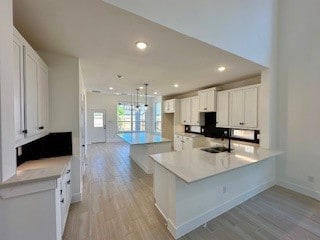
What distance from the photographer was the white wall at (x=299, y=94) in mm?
3035

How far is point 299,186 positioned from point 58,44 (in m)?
5.06

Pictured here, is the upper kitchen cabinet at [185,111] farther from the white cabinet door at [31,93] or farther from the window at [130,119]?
the white cabinet door at [31,93]

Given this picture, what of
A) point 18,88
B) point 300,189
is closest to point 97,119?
point 18,88

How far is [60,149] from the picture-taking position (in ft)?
8.81

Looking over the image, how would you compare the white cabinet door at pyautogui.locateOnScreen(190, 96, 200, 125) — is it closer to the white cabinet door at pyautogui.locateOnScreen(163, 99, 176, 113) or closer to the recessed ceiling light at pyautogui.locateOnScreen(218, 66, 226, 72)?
the white cabinet door at pyautogui.locateOnScreen(163, 99, 176, 113)

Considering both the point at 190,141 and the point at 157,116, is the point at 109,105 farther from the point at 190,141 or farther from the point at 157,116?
the point at 190,141

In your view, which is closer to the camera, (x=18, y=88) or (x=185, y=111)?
(x=18, y=88)

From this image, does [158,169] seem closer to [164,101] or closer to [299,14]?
[299,14]

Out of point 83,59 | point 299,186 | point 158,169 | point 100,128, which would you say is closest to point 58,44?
point 83,59

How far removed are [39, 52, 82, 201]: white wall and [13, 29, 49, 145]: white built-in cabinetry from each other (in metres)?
0.39

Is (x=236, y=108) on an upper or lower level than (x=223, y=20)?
lower

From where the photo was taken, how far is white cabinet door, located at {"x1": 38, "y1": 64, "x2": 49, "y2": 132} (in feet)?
6.99

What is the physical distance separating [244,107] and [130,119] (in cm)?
730

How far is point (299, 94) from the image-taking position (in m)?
3.22
